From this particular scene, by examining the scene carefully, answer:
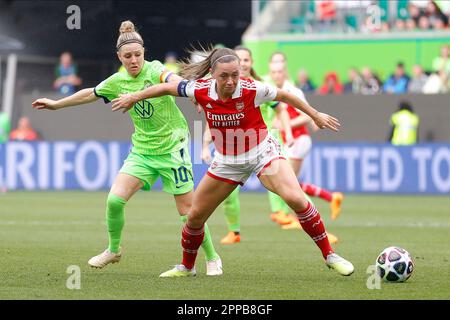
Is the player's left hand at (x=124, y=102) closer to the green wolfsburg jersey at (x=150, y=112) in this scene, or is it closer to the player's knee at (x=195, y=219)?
the green wolfsburg jersey at (x=150, y=112)

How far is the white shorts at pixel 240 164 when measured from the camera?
993 cm

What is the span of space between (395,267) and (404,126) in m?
15.6

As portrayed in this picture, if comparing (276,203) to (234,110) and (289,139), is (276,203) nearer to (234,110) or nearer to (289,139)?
(289,139)

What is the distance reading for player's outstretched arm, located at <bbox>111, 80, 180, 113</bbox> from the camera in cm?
973

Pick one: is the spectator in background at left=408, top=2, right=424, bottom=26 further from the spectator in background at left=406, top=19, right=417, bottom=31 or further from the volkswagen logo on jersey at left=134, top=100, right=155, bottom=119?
the volkswagen logo on jersey at left=134, top=100, right=155, bottom=119

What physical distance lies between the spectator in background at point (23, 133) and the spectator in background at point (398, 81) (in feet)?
28.0

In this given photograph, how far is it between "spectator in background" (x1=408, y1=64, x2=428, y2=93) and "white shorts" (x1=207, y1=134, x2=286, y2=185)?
17032 millimetres

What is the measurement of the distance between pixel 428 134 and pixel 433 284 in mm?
16167

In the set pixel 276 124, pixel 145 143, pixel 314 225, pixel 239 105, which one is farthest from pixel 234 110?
pixel 276 124

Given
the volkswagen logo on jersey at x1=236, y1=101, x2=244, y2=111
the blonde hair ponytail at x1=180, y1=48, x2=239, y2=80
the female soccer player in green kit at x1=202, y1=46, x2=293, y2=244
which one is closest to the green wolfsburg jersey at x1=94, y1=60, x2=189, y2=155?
the blonde hair ponytail at x1=180, y1=48, x2=239, y2=80

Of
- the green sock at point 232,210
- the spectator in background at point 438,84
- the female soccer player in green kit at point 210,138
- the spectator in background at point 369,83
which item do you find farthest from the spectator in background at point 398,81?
the green sock at point 232,210

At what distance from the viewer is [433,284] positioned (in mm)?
9758
